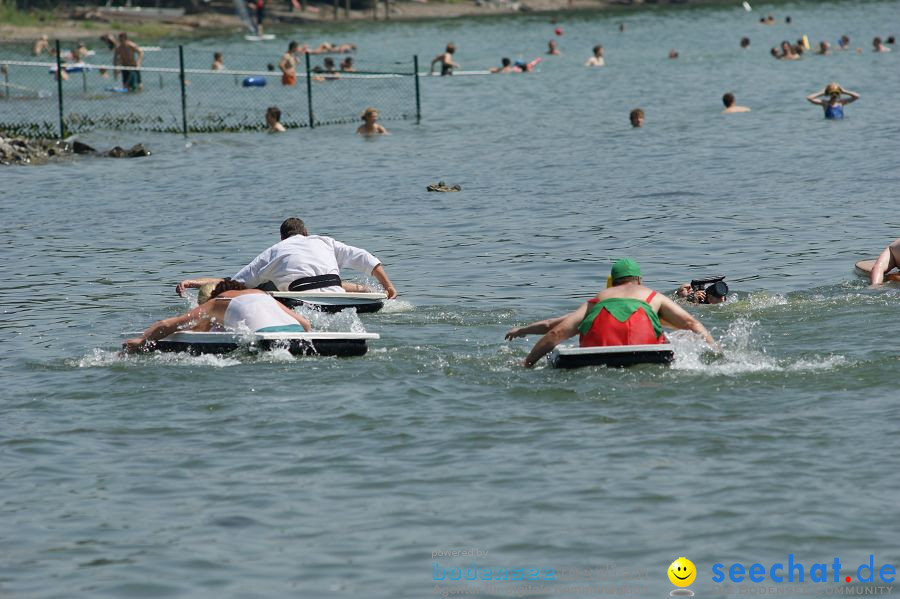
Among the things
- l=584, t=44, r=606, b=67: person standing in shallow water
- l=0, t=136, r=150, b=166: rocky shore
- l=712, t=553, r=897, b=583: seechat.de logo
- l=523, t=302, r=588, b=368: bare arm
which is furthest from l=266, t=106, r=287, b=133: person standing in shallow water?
l=712, t=553, r=897, b=583: seechat.de logo

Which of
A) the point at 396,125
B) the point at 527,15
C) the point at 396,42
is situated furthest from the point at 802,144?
the point at 527,15

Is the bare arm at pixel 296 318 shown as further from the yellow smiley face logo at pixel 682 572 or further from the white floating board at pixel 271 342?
the yellow smiley face logo at pixel 682 572

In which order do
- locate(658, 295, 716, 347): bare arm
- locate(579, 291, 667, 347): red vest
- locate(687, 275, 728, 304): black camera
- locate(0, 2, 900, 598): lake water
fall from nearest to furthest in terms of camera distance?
locate(0, 2, 900, 598): lake water, locate(579, 291, 667, 347): red vest, locate(658, 295, 716, 347): bare arm, locate(687, 275, 728, 304): black camera

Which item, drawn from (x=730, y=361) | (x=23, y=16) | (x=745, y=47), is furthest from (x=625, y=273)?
(x=23, y=16)

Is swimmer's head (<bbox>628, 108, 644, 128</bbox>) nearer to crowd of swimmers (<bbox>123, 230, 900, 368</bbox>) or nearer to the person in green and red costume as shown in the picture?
crowd of swimmers (<bbox>123, 230, 900, 368</bbox>)

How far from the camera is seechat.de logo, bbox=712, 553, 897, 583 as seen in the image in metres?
7.90

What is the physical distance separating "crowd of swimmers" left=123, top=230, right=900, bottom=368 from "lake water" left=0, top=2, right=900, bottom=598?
0.30 meters

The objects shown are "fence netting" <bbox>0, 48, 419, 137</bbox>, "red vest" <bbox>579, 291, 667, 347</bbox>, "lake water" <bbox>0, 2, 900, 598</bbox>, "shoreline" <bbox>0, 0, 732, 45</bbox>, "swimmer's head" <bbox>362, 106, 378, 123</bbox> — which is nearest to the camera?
"lake water" <bbox>0, 2, 900, 598</bbox>

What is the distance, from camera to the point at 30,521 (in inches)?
365

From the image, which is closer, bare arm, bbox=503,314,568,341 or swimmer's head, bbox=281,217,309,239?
bare arm, bbox=503,314,568,341

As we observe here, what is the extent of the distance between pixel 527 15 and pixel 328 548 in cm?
9011

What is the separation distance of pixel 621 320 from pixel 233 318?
3532 millimetres

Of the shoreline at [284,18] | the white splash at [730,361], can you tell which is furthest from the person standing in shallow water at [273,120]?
the shoreline at [284,18]

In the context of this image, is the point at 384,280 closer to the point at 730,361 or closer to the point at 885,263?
the point at 730,361
